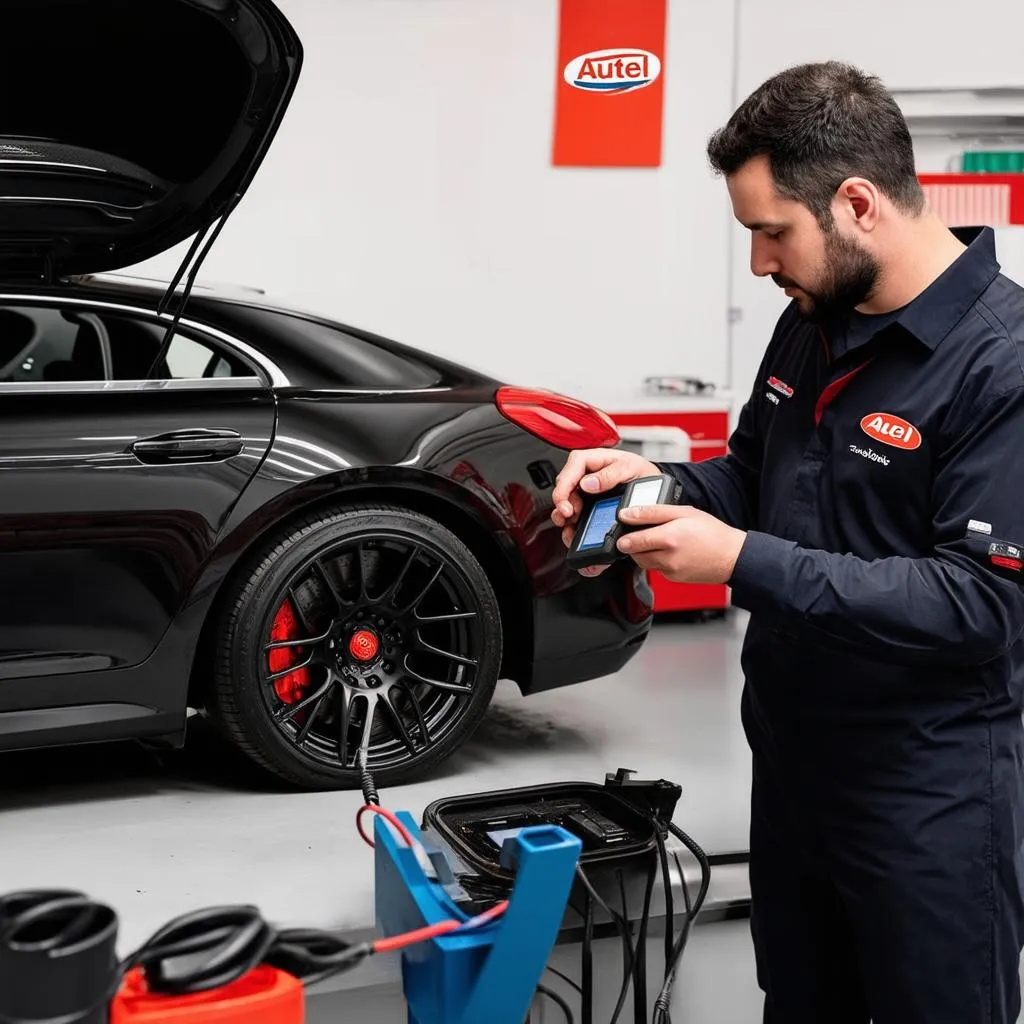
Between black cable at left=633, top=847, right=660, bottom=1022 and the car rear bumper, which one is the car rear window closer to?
the car rear bumper

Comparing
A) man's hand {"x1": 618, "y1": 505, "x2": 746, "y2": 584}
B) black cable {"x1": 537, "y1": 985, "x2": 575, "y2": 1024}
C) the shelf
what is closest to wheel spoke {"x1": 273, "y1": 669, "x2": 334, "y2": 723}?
black cable {"x1": 537, "y1": 985, "x2": 575, "y2": 1024}

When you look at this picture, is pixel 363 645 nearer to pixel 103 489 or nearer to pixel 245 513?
pixel 245 513

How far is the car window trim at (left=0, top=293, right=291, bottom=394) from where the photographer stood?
246cm

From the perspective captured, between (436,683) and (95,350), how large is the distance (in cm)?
93

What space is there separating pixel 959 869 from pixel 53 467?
1.68m

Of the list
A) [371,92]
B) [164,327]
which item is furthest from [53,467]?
[371,92]

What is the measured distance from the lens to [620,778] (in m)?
2.13

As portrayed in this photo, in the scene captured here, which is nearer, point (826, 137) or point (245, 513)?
point (826, 137)

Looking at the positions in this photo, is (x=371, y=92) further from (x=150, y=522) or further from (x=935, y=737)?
(x=935, y=737)

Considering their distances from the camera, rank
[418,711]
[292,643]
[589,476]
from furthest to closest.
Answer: [418,711], [292,643], [589,476]

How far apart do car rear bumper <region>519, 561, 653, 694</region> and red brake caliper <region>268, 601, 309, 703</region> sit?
478mm

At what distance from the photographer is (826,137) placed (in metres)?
1.41

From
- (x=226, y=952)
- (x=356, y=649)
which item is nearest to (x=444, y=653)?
(x=356, y=649)

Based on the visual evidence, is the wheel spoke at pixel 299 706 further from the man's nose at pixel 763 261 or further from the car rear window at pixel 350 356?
the man's nose at pixel 763 261
